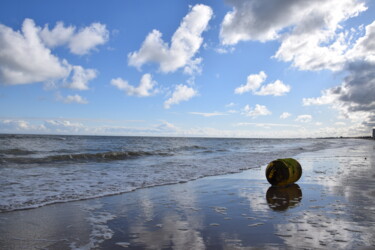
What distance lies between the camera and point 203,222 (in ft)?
13.7

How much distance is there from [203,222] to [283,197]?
8.69ft

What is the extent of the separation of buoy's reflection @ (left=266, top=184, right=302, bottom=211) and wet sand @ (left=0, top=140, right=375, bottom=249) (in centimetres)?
2

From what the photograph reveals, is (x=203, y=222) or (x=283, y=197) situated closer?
(x=203, y=222)

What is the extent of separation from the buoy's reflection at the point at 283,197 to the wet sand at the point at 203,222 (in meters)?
0.02

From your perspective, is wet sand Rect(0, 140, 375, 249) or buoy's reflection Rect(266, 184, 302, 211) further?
buoy's reflection Rect(266, 184, 302, 211)

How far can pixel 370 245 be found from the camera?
10.3 feet

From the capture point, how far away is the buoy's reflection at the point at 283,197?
206 inches

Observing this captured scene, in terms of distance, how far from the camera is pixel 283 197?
601cm

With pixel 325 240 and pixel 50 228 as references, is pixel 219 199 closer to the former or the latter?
pixel 325 240

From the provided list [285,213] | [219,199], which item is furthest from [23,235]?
[285,213]

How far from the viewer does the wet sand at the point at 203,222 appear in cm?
333

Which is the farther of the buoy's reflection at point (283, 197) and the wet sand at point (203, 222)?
the buoy's reflection at point (283, 197)

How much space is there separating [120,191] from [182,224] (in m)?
3.44

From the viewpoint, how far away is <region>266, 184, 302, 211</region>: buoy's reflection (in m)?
5.24
